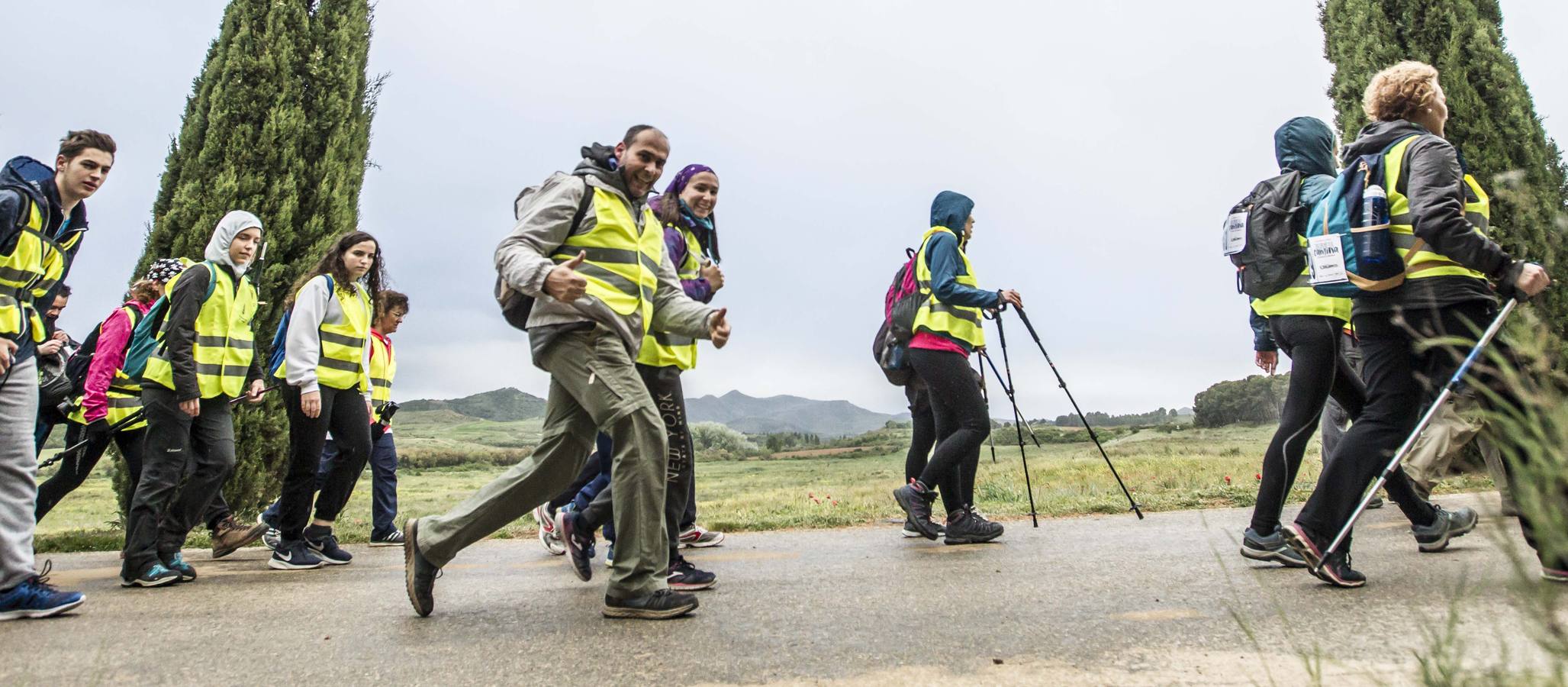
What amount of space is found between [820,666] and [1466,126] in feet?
28.7

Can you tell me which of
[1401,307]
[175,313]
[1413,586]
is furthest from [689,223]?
[1413,586]

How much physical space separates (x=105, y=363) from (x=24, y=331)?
2582 mm

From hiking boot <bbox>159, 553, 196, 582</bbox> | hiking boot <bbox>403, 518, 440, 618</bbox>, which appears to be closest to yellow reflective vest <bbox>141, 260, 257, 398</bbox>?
hiking boot <bbox>159, 553, 196, 582</bbox>

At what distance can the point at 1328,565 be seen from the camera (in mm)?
3619

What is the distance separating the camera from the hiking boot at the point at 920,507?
5.81 m

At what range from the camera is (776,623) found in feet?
11.0

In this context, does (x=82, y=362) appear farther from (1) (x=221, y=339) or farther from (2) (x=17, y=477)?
(2) (x=17, y=477)

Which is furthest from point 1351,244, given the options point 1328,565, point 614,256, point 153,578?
point 153,578

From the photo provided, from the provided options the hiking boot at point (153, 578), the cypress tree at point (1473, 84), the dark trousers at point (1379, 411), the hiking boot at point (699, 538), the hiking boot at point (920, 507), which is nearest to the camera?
the dark trousers at point (1379, 411)

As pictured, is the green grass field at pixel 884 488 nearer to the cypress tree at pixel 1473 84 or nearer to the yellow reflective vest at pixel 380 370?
the yellow reflective vest at pixel 380 370

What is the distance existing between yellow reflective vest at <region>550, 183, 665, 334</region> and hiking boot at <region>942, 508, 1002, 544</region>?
269 centimetres

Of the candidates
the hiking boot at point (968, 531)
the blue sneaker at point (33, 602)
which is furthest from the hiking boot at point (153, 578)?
the hiking boot at point (968, 531)

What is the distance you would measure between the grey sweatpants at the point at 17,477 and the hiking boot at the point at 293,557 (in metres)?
1.66

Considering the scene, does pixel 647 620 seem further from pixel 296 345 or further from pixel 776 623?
pixel 296 345
